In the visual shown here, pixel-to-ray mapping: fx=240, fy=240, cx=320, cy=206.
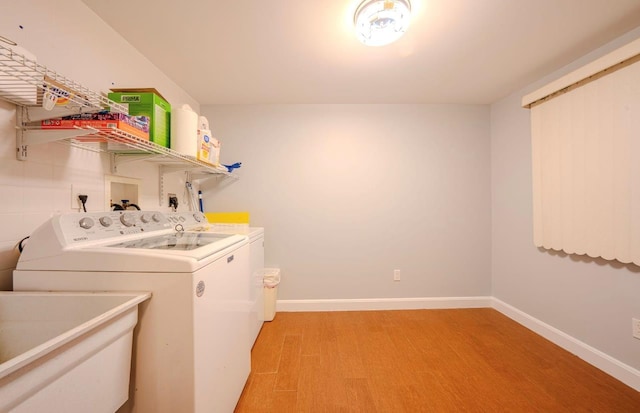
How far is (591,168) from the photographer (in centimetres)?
165

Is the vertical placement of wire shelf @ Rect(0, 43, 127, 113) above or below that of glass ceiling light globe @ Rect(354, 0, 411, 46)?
below

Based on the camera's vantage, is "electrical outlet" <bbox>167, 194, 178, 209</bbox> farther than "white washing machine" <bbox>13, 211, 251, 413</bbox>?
Yes

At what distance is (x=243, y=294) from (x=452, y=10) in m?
1.99

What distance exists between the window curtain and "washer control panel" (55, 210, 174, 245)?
9.41ft

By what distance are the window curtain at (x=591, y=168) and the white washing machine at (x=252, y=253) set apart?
2380 mm

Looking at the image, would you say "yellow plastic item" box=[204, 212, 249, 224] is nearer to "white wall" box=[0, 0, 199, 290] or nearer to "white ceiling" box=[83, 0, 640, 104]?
"white wall" box=[0, 0, 199, 290]

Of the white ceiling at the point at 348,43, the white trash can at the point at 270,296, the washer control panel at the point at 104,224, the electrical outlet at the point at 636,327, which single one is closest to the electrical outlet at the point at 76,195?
the washer control panel at the point at 104,224

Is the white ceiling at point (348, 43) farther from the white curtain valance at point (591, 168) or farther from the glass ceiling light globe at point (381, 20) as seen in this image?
the white curtain valance at point (591, 168)

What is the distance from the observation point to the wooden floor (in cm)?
136

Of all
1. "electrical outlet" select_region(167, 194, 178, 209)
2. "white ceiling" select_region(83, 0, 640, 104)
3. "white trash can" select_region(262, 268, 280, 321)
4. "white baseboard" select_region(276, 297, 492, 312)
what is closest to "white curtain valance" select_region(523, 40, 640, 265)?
"white ceiling" select_region(83, 0, 640, 104)

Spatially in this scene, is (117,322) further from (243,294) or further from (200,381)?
(243,294)

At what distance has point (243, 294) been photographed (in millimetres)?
1412

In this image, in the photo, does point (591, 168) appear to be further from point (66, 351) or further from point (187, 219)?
point (187, 219)

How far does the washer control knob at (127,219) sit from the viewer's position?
49.9 inches
